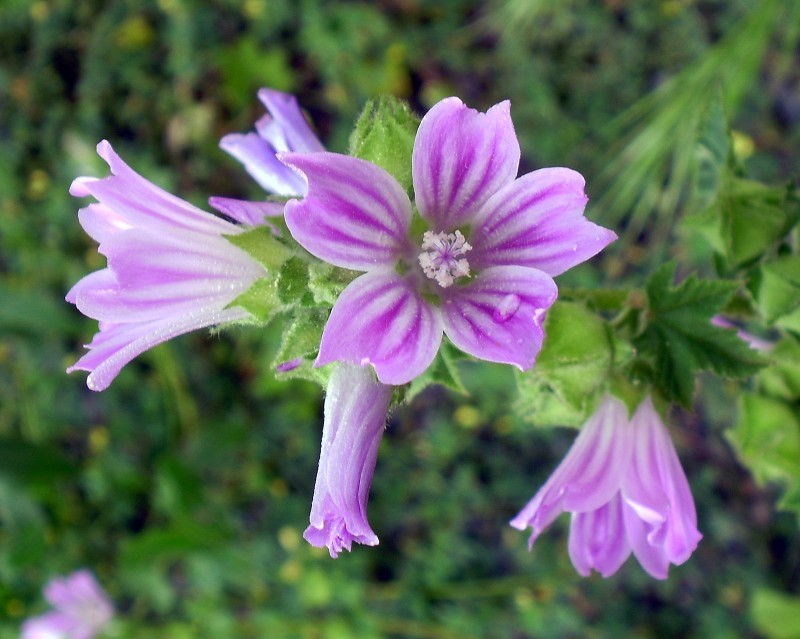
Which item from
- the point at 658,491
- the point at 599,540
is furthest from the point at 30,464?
the point at 658,491

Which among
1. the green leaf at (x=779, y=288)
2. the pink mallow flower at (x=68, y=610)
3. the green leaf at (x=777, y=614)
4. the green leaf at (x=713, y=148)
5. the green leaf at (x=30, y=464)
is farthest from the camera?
the pink mallow flower at (x=68, y=610)

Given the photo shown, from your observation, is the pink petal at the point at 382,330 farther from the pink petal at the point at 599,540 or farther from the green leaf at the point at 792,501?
the green leaf at the point at 792,501

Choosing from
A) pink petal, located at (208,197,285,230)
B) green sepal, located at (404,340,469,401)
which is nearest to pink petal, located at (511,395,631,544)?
green sepal, located at (404,340,469,401)

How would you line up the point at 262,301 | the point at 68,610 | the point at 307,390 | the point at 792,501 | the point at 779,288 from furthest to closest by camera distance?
1. the point at 307,390
2. the point at 68,610
3. the point at 792,501
4. the point at 779,288
5. the point at 262,301

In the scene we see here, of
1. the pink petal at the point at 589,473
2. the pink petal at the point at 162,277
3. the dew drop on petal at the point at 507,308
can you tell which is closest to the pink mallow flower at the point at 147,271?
the pink petal at the point at 162,277

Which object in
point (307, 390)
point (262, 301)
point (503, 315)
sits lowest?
point (307, 390)

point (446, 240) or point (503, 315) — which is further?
point (446, 240)

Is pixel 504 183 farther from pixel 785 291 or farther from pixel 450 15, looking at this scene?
pixel 450 15

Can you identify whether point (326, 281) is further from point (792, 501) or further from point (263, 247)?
point (792, 501)
